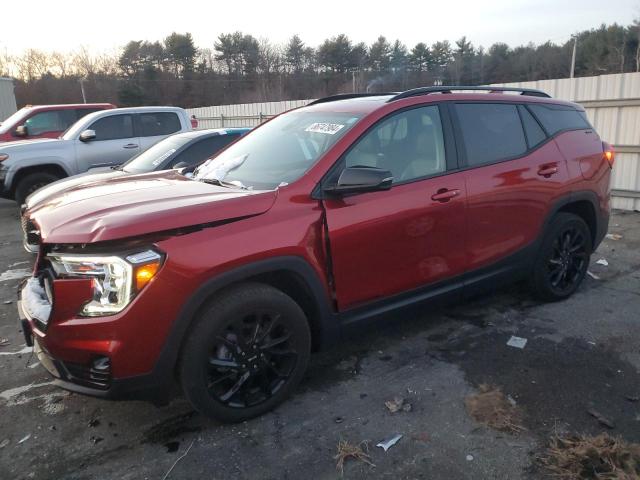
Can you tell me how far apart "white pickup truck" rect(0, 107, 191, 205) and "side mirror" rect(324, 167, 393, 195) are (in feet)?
24.6

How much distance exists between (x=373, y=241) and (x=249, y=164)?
1.07m

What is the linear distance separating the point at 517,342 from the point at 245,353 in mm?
2147

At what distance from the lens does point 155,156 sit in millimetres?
6781

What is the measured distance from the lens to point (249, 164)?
361 centimetres

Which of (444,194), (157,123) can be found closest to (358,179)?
(444,194)

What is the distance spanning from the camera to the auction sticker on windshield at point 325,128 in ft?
11.1

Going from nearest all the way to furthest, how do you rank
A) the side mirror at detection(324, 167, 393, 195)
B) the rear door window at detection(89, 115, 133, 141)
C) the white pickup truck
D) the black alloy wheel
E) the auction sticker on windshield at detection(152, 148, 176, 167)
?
the black alloy wheel < the side mirror at detection(324, 167, 393, 195) < the auction sticker on windshield at detection(152, 148, 176, 167) < the white pickup truck < the rear door window at detection(89, 115, 133, 141)

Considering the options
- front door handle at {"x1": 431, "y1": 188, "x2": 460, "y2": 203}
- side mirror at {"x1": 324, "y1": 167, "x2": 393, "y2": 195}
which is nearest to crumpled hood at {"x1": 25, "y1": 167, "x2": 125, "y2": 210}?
side mirror at {"x1": 324, "y1": 167, "x2": 393, "y2": 195}

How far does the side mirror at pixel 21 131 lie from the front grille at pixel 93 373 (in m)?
10.2

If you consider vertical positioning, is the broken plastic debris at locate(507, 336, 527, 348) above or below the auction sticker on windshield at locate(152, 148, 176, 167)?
below

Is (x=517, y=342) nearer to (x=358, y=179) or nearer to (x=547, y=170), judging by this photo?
(x=547, y=170)

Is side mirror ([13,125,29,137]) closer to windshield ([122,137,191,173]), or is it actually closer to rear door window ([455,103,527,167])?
A: windshield ([122,137,191,173])

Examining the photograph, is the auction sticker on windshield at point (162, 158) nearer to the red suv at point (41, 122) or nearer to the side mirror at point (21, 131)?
the red suv at point (41, 122)

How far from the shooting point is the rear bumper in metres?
2.54
